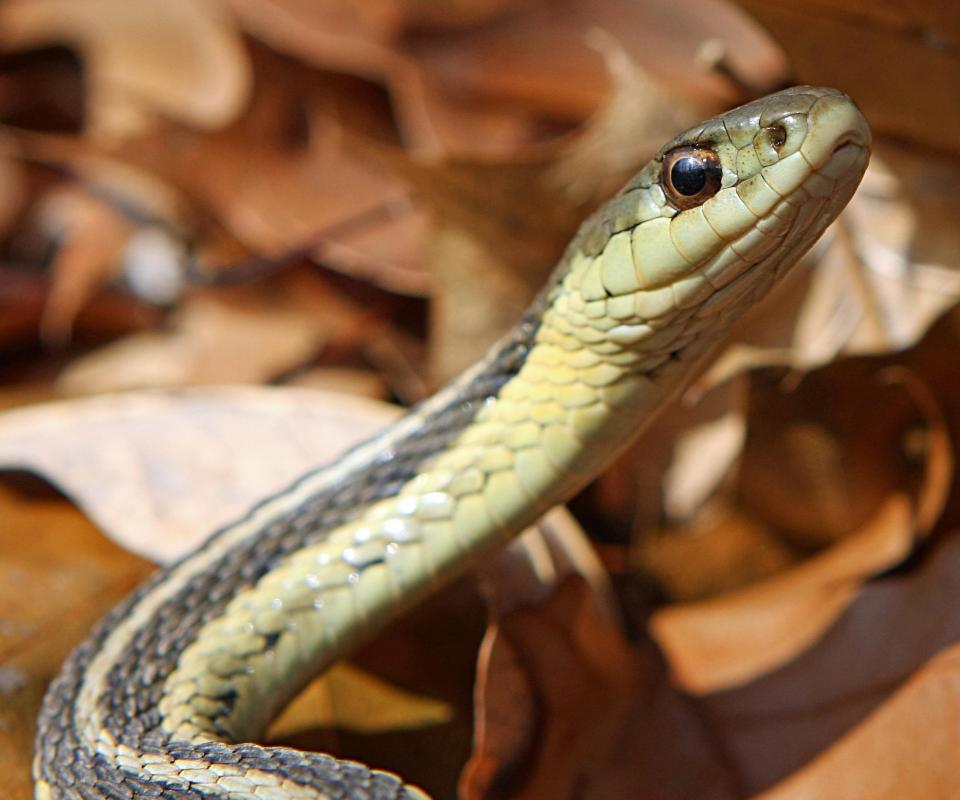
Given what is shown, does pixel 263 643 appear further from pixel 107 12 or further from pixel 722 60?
pixel 107 12

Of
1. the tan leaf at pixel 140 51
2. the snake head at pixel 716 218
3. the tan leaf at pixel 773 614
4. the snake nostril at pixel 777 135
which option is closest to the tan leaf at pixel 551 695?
the tan leaf at pixel 773 614

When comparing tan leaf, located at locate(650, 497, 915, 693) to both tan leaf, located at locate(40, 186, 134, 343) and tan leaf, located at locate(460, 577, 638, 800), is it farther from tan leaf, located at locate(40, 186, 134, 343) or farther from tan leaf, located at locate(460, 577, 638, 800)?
tan leaf, located at locate(40, 186, 134, 343)

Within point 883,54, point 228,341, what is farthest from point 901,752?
point 228,341

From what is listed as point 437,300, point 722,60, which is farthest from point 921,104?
point 437,300

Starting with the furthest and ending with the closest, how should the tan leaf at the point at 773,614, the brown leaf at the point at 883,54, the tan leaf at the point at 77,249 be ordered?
the tan leaf at the point at 77,249 → the brown leaf at the point at 883,54 → the tan leaf at the point at 773,614

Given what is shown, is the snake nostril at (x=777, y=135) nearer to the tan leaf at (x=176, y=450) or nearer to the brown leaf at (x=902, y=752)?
the brown leaf at (x=902, y=752)

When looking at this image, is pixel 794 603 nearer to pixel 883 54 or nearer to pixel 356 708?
pixel 356 708
